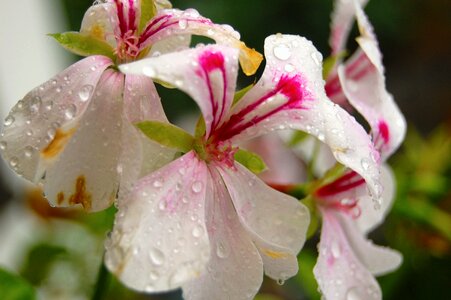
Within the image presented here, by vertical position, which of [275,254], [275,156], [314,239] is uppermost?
[275,254]

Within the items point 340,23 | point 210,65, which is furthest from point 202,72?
point 340,23

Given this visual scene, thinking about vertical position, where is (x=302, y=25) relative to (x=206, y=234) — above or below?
below

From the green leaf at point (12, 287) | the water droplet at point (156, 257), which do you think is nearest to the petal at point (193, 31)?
the water droplet at point (156, 257)

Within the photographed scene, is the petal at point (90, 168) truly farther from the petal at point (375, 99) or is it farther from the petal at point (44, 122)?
the petal at point (375, 99)

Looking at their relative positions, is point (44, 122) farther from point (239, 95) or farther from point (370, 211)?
point (370, 211)

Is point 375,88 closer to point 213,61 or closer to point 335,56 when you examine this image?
point 335,56

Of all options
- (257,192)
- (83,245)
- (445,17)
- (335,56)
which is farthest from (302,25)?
(257,192)
